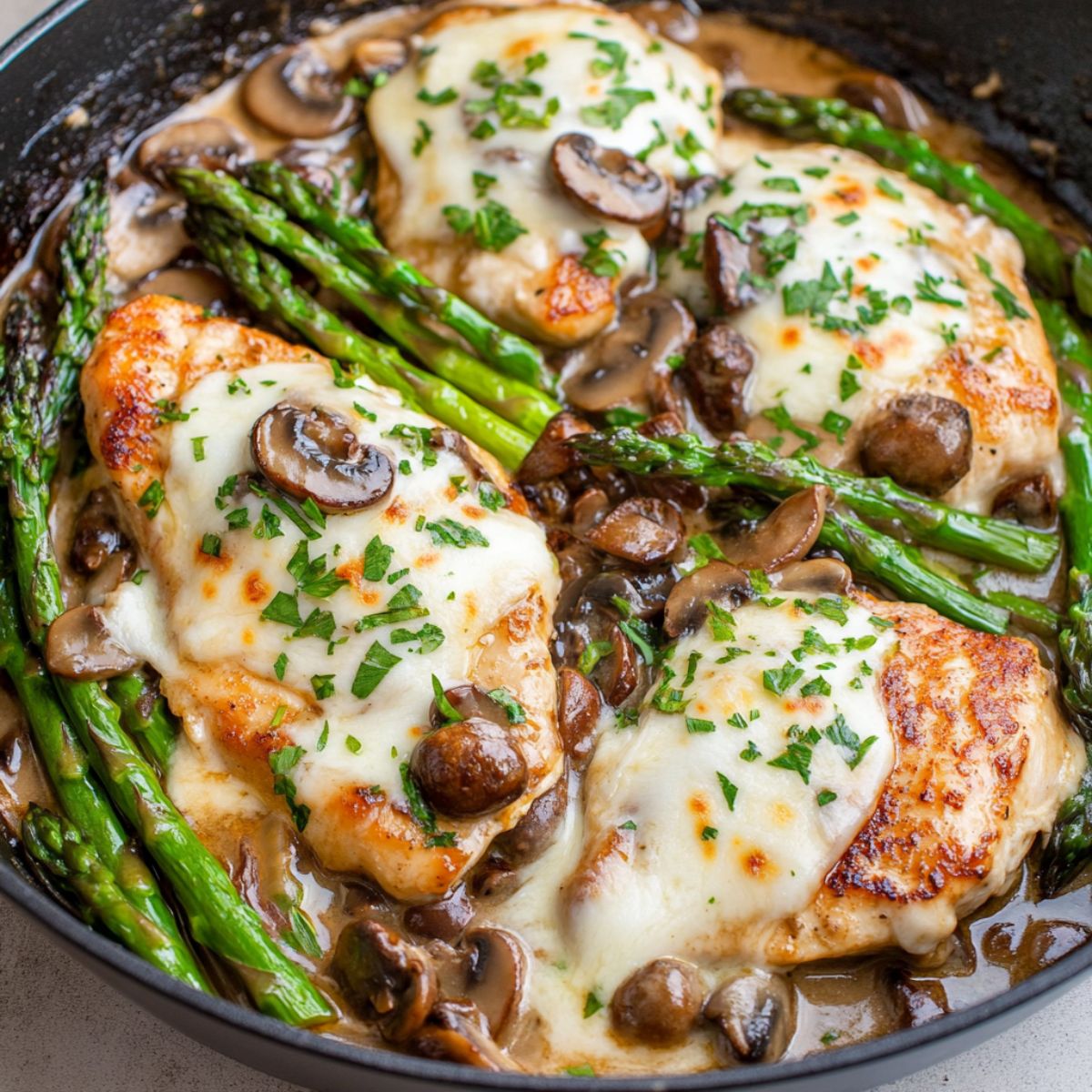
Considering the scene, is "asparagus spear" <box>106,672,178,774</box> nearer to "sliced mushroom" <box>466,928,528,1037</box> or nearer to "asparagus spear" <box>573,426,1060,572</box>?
"sliced mushroom" <box>466,928,528,1037</box>

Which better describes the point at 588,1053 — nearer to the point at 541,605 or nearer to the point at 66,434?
the point at 541,605

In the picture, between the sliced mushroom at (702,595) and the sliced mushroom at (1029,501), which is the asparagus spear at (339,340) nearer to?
the sliced mushroom at (702,595)

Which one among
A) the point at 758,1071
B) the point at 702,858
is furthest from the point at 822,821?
the point at 758,1071

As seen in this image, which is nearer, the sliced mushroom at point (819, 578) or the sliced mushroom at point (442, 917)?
the sliced mushroom at point (442, 917)

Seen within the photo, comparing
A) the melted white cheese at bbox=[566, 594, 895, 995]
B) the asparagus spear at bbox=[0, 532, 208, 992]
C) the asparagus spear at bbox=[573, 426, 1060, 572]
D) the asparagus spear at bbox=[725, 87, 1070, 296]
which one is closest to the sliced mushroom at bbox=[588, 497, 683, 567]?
the asparagus spear at bbox=[573, 426, 1060, 572]

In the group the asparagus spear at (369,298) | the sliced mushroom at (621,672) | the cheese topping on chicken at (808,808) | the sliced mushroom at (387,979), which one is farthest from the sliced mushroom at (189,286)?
the sliced mushroom at (387,979)
